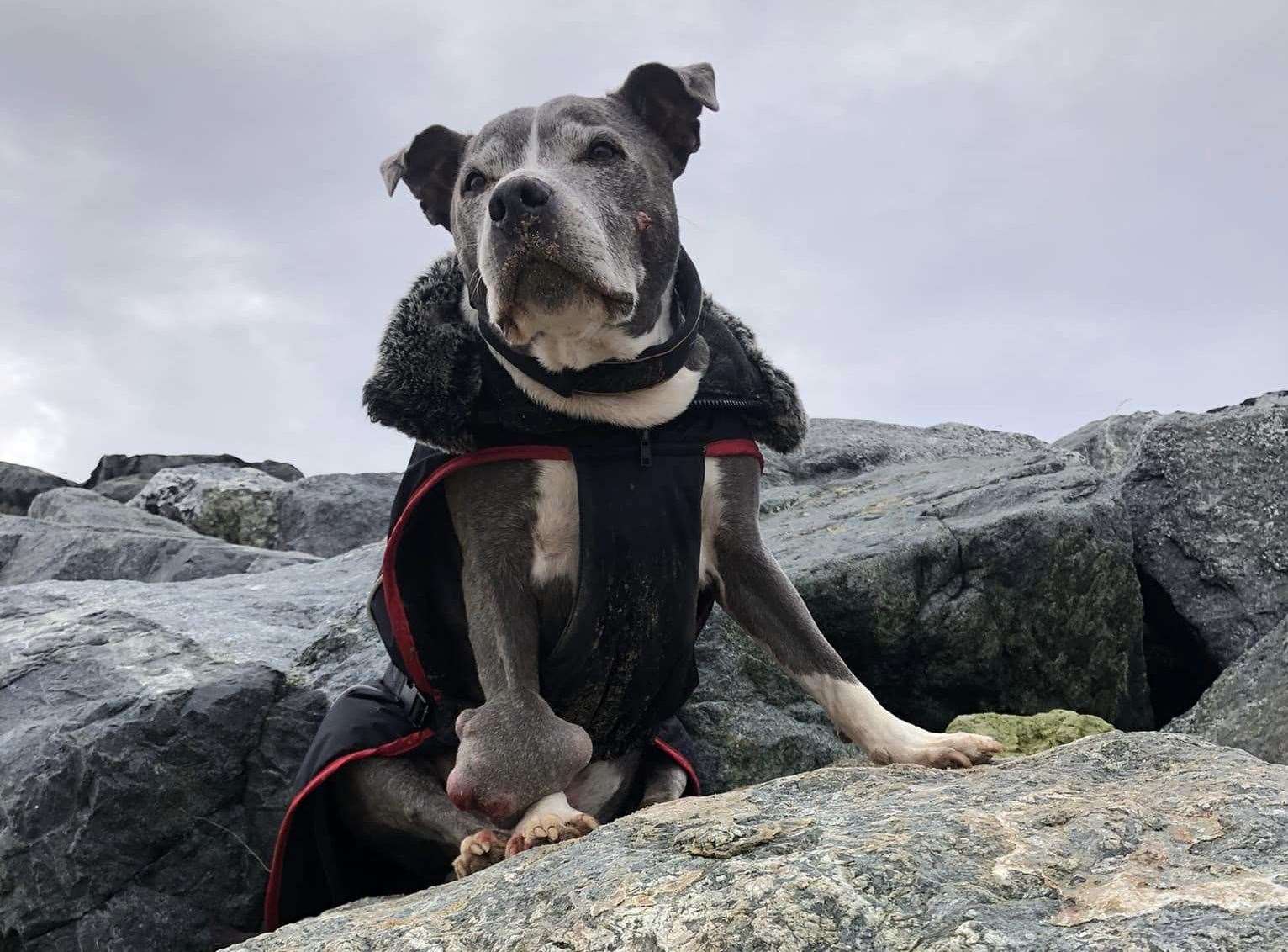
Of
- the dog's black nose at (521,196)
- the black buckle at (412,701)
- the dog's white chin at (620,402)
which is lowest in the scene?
the black buckle at (412,701)

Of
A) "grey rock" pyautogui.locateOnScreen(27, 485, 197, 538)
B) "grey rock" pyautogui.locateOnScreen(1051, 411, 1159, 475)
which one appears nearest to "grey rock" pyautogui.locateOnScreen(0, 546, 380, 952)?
"grey rock" pyautogui.locateOnScreen(27, 485, 197, 538)

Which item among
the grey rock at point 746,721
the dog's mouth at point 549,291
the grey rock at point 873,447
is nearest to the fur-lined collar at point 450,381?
the dog's mouth at point 549,291

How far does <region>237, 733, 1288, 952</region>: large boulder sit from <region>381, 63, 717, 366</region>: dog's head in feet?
4.79

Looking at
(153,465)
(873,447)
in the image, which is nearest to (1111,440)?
(873,447)

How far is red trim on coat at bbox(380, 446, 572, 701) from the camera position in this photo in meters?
4.15

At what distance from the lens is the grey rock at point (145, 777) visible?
5.10 meters

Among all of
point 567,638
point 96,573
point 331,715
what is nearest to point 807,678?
point 567,638

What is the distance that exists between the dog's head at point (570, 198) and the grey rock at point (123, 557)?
17.1 ft

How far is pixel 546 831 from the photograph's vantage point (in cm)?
358

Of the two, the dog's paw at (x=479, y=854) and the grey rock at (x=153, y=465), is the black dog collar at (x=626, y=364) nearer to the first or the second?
the dog's paw at (x=479, y=854)

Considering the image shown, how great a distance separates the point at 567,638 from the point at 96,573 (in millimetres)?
6819

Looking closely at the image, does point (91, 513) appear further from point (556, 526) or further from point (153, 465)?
point (556, 526)

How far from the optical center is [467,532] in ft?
13.7

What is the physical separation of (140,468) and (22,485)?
4.64 feet
